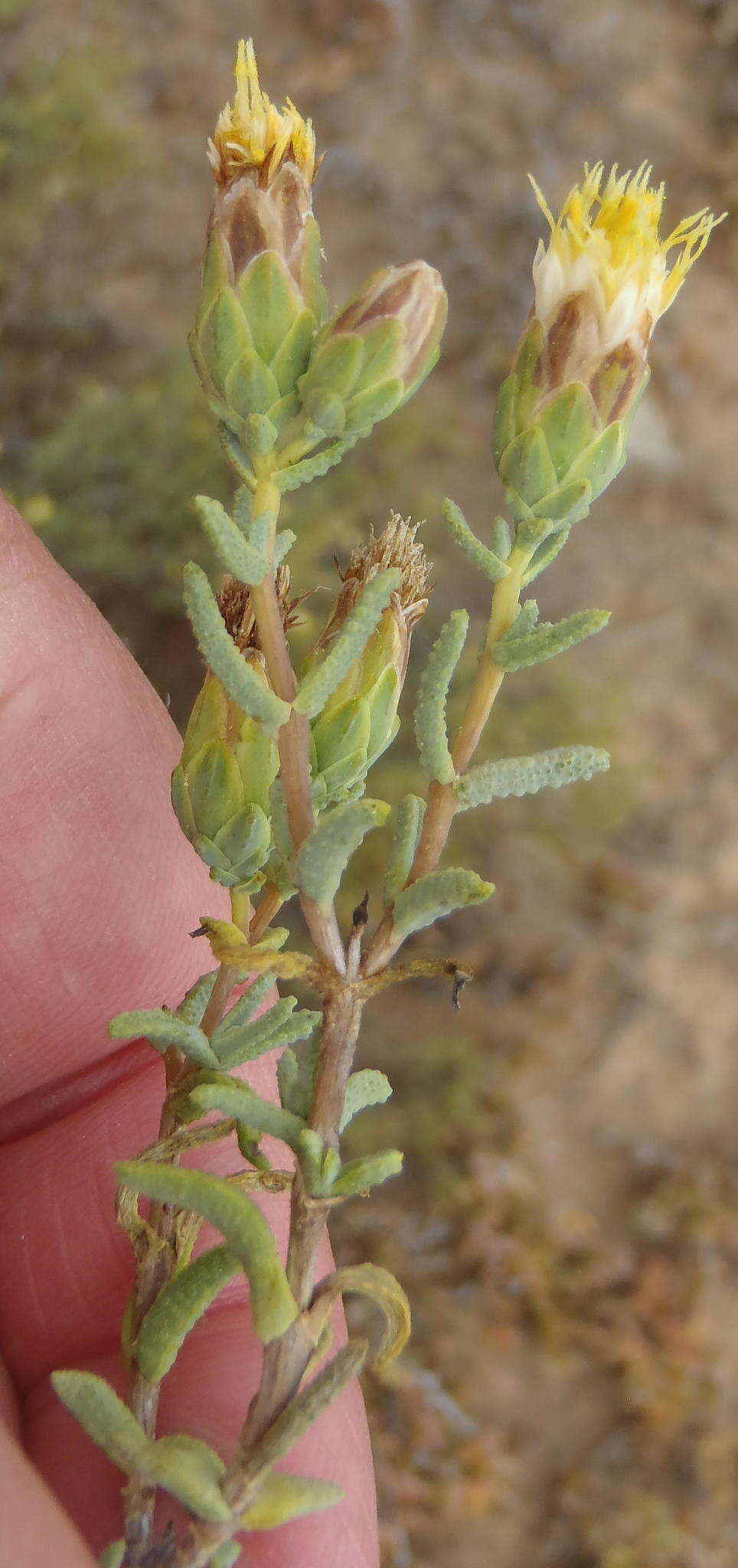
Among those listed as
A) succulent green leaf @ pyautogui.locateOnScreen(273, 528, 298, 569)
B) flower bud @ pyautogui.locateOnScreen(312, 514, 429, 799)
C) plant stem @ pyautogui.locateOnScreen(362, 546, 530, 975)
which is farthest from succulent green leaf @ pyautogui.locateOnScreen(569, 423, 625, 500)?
succulent green leaf @ pyautogui.locateOnScreen(273, 528, 298, 569)

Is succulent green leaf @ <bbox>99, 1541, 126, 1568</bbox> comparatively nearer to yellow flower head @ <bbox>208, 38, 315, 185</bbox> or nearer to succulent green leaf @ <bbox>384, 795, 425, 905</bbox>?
succulent green leaf @ <bbox>384, 795, 425, 905</bbox>

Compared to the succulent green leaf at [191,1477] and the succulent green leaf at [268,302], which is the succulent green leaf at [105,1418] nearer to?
the succulent green leaf at [191,1477]

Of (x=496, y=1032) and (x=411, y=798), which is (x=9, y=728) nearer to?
(x=411, y=798)

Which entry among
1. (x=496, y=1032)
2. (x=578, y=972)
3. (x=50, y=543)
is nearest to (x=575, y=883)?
(x=578, y=972)

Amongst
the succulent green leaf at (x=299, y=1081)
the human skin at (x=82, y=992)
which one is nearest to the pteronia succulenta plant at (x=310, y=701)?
the succulent green leaf at (x=299, y=1081)

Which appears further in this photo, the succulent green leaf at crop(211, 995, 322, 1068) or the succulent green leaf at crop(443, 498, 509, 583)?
the succulent green leaf at crop(211, 995, 322, 1068)

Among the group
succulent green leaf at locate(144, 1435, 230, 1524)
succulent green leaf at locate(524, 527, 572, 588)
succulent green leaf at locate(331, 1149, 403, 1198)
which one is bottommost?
succulent green leaf at locate(144, 1435, 230, 1524)

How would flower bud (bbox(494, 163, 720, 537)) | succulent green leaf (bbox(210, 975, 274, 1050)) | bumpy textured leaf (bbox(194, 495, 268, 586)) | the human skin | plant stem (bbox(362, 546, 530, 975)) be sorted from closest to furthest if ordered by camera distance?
bumpy textured leaf (bbox(194, 495, 268, 586)) → flower bud (bbox(494, 163, 720, 537)) → plant stem (bbox(362, 546, 530, 975)) → succulent green leaf (bbox(210, 975, 274, 1050)) → the human skin
